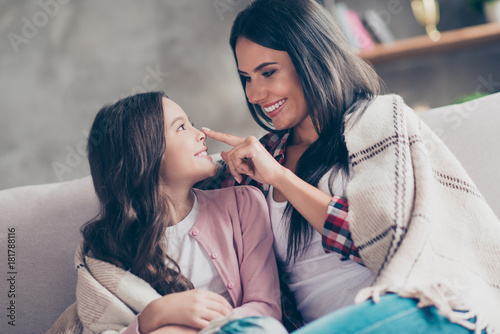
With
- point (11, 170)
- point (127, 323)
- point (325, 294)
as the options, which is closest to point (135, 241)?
point (127, 323)

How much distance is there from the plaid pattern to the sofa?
0.43 meters

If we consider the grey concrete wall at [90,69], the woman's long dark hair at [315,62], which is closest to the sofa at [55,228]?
the woman's long dark hair at [315,62]

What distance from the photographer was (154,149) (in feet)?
3.69

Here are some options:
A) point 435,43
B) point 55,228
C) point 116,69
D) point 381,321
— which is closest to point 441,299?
point 381,321

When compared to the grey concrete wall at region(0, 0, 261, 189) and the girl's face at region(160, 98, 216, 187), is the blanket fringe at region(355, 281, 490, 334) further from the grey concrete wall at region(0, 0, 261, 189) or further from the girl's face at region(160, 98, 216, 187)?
the grey concrete wall at region(0, 0, 261, 189)

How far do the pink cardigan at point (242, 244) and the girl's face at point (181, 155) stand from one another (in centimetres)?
10

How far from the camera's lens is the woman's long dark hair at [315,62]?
1174 millimetres

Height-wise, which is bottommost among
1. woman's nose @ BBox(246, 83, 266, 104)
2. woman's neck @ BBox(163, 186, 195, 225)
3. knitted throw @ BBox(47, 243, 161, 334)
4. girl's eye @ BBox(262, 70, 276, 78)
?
knitted throw @ BBox(47, 243, 161, 334)

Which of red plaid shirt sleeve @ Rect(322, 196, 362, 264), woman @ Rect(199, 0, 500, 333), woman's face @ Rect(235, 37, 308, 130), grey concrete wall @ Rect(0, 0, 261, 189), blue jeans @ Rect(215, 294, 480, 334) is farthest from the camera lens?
grey concrete wall @ Rect(0, 0, 261, 189)

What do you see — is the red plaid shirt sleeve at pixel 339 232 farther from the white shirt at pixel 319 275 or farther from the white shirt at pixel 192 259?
the white shirt at pixel 192 259

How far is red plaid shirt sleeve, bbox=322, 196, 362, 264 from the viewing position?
982mm

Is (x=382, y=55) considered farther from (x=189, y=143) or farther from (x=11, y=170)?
(x=11, y=170)

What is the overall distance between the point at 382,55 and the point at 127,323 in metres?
1.74

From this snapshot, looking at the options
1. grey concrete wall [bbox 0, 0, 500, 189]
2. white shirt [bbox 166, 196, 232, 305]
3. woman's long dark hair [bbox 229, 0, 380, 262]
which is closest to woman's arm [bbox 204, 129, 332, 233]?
woman's long dark hair [bbox 229, 0, 380, 262]
